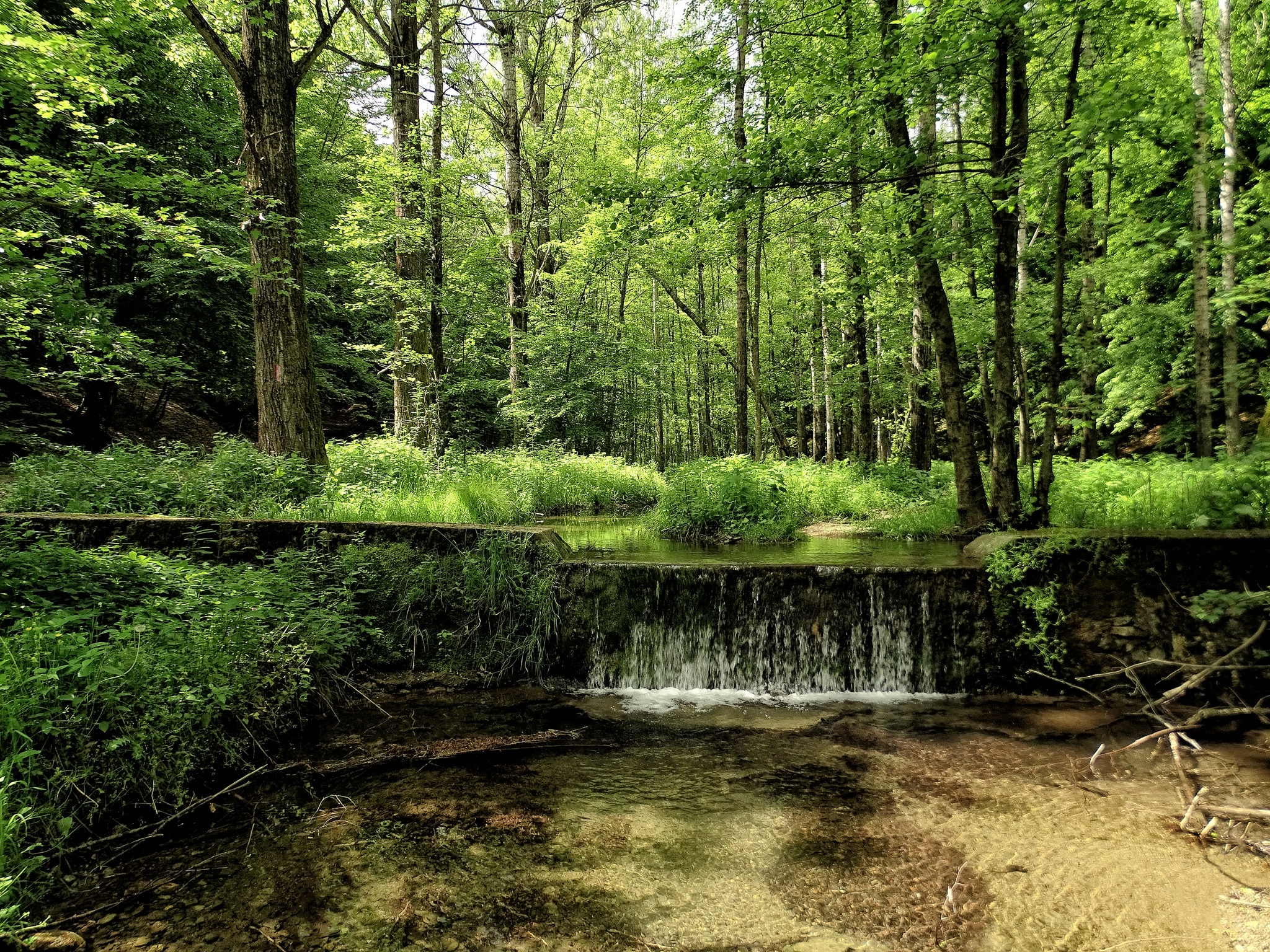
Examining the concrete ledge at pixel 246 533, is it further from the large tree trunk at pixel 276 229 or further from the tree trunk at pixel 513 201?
the tree trunk at pixel 513 201

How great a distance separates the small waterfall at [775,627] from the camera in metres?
6.16

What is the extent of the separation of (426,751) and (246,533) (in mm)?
3135

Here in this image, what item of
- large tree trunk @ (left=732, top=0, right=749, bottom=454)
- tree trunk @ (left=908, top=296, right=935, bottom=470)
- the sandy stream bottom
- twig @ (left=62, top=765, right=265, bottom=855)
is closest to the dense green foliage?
twig @ (left=62, top=765, right=265, bottom=855)

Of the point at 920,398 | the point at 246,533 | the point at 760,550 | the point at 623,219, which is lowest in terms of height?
the point at 760,550

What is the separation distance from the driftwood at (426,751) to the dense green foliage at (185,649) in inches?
23.1

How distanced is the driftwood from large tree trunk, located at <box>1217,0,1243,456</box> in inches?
353

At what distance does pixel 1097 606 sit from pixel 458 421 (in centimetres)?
1256

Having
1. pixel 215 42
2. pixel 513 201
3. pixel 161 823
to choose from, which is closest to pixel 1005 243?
pixel 161 823

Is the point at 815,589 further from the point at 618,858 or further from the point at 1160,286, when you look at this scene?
the point at 1160,286

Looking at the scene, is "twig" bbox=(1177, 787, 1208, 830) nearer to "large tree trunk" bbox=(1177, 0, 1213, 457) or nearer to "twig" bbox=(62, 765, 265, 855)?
"twig" bbox=(62, 765, 265, 855)

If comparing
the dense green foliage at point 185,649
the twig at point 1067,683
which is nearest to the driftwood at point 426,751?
the dense green foliage at point 185,649

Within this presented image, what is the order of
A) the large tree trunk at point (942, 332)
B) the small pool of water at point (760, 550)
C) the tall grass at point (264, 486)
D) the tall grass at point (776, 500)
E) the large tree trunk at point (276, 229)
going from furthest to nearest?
the tall grass at point (776, 500), the large tree trunk at point (276, 229), the large tree trunk at point (942, 332), the small pool of water at point (760, 550), the tall grass at point (264, 486)

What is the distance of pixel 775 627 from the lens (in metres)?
6.40

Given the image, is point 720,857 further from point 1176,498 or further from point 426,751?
point 1176,498
